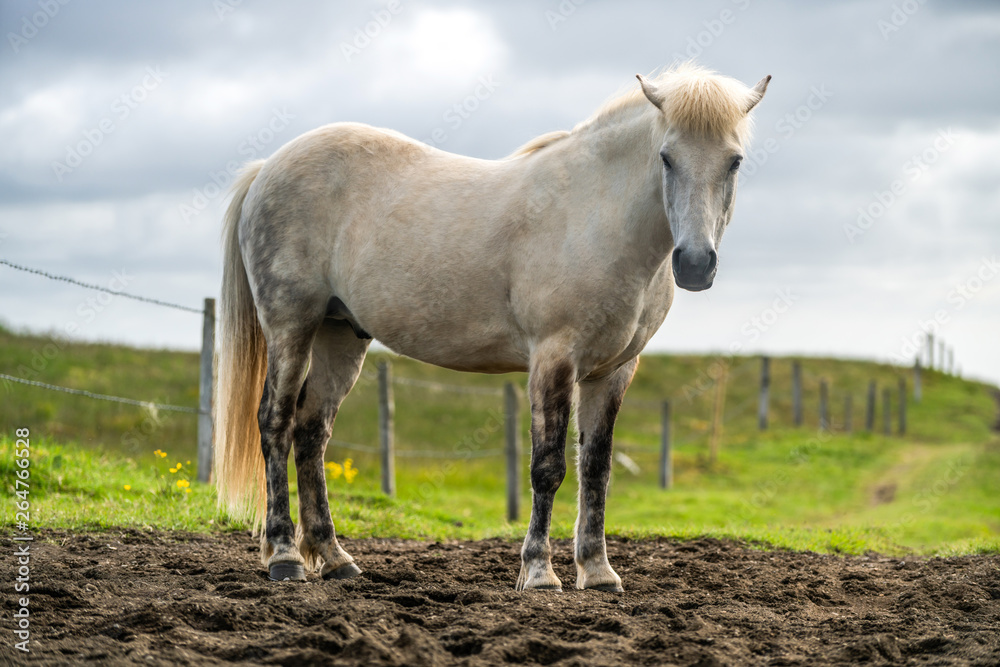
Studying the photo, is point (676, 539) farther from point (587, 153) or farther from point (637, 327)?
point (587, 153)

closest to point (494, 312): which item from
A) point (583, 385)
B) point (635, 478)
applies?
point (583, 385)

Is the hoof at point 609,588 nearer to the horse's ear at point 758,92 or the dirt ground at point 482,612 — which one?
the dirt ground at point 482,612

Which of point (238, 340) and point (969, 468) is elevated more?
point (238, 340)

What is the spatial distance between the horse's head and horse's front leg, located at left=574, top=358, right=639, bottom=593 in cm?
109

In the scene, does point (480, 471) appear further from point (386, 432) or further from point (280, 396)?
point (280, 396)

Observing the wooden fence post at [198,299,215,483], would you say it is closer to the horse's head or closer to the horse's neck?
the horse's neck

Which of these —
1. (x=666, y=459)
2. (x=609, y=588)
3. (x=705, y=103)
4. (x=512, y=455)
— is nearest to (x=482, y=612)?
(x=609, y=588)

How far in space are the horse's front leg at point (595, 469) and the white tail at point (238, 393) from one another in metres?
1.95

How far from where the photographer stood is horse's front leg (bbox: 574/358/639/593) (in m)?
4.41

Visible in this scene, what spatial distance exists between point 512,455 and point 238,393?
18.3ft

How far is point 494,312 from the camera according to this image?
4.31 meters

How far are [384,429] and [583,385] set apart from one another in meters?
5.40

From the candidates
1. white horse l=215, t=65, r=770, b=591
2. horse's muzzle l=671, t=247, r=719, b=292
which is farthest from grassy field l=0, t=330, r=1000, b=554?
horse's muzzle l=671, t=247, r=719, b=292

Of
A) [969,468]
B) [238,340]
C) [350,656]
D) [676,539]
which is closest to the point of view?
[350,656]
